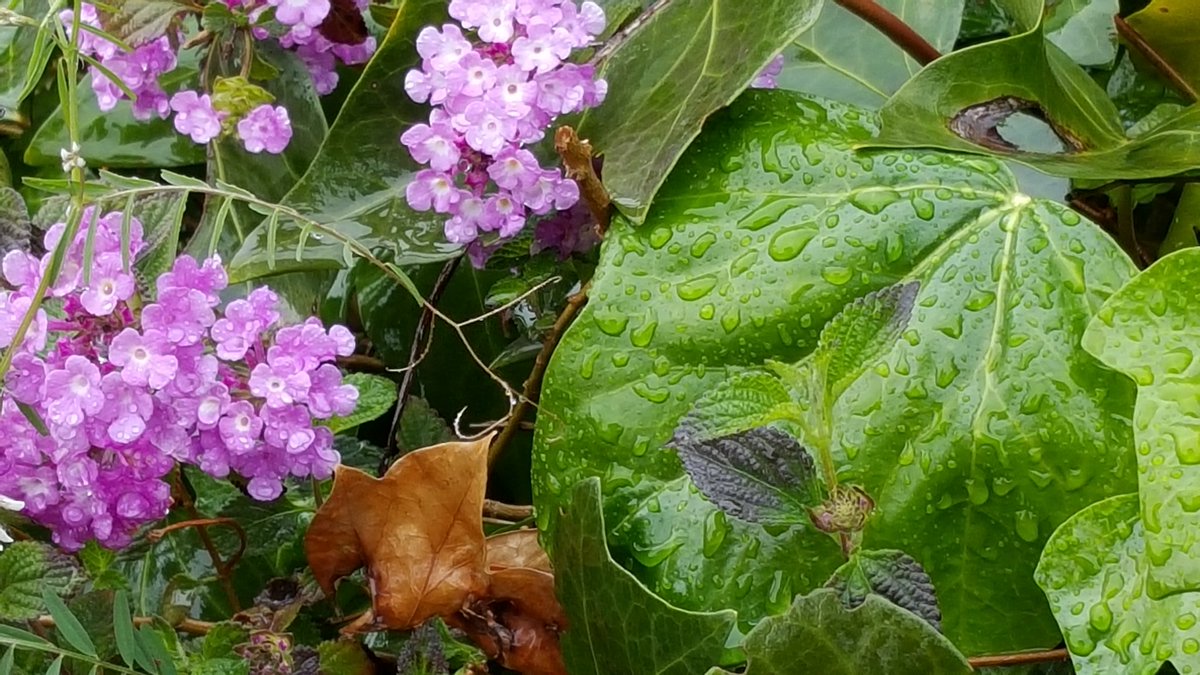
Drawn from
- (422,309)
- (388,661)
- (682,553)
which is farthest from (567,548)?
(422,309)

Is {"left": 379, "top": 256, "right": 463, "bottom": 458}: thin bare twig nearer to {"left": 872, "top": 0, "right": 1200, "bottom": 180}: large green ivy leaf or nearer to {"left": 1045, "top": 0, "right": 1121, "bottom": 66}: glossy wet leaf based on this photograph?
{"left": 872, "top": 0, "right": 1200, "bottom": 180}: large green ivy leaf

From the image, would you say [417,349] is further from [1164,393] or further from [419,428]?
[1164,393]

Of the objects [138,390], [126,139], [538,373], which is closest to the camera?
[138,390]

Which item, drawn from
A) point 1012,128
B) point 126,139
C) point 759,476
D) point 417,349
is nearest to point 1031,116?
point 1012,128

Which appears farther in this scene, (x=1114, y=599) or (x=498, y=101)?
(x=498, y=101)

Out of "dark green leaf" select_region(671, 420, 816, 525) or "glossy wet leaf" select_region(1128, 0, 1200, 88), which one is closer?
"dark green leaf" select_region(671, 420, 816, 525)

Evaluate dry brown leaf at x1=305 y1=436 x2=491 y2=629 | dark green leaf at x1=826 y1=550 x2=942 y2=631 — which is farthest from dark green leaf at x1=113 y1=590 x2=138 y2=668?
dark green leaf at x1=826 y1=550 x2=942 y2=631

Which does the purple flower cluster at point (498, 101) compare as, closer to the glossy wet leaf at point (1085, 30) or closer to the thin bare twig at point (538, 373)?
the thin bare twig at point (538, 373)

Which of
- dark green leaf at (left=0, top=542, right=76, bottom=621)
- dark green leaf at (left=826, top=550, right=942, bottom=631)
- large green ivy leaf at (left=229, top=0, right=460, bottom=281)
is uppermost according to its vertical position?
large green ivy leaf at (left=229, top=0, right=460, bottom=281)
